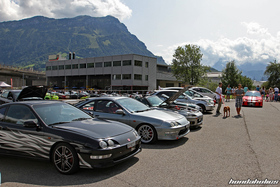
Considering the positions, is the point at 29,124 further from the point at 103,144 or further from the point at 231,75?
the point at 231,75

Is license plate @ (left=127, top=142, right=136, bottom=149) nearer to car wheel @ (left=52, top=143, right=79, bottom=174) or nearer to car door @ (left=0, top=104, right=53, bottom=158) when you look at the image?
car wheel @ (left=52, top=143, right=79, bottom=174)

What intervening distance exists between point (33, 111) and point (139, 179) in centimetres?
266

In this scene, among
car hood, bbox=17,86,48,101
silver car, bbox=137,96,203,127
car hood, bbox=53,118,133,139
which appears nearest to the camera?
car hood, bbox=53,118,133,139

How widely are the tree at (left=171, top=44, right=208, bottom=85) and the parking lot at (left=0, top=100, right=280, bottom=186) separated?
175 ft

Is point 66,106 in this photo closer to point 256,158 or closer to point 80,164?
point 80,164

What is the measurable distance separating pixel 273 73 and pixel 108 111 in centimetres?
6871

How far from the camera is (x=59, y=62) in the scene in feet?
279

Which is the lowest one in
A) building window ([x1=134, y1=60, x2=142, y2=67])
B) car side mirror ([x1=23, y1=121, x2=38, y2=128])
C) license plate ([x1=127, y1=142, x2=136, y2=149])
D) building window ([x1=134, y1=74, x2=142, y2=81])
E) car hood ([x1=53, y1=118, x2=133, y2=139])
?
license plate ([x1=127, y1=142, x2=136, y2=149])

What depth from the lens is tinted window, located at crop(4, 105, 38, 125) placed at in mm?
4775

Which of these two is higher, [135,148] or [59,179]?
[135,148]

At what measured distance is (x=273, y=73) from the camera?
63.3 metres

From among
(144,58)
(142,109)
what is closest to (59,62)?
(144,58)

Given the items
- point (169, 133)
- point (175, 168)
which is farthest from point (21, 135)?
point (169, 133)

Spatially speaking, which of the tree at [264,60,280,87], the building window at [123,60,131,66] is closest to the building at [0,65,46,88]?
the building window at [123,60,131,66]
